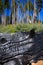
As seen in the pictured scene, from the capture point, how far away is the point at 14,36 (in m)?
1.50

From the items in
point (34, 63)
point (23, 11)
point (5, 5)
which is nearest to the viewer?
point (34, 63)

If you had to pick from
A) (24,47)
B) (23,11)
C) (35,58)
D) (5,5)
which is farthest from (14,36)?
(23,11)

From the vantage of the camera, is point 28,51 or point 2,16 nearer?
point 28,51

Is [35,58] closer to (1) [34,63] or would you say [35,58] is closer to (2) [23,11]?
(1) [34,63]

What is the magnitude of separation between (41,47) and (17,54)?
186 mm

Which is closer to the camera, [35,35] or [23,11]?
[35,35]

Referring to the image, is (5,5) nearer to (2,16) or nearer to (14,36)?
(2,16)

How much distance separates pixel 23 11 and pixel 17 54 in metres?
15.1

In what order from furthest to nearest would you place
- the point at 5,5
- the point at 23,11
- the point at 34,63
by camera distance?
1. the point at 23,11
2. the point at 5,5
3. the point at 34,63

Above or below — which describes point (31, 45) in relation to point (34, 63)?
above

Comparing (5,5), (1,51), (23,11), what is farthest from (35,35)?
(23,11)

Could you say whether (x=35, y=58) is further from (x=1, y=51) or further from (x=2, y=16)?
(x=2, y=16)

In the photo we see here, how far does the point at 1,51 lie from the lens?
1.42m

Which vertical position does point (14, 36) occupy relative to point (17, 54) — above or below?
above
